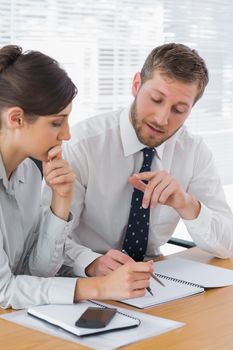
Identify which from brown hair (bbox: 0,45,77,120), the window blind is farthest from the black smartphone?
the window blind

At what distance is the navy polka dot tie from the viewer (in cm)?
239

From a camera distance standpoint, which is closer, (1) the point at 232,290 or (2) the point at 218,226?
(1) the point at 232,290

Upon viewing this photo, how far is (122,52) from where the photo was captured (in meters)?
3.99

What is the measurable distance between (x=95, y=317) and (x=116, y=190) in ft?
2.71

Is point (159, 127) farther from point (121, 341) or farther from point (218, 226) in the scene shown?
point (121, 341)

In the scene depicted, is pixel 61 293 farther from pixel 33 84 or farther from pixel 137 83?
pixel 137 83

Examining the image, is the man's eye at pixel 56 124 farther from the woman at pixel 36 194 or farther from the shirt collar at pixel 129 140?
the shirt collar at pixel 129 140

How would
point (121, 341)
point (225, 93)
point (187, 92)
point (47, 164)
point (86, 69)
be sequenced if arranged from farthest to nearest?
point (225, 93), point (86, 69), point (187, 92), point (47, 164), point (121, 341)

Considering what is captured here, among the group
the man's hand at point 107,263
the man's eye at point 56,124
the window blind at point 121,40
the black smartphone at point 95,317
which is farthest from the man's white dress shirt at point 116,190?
the window blind at point 121,40

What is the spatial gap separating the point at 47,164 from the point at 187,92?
0.64 metres

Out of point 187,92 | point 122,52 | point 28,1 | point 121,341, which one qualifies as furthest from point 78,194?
point 122,52

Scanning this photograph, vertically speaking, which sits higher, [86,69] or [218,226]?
[86,69]

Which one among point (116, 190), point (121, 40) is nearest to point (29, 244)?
point (116, 190)

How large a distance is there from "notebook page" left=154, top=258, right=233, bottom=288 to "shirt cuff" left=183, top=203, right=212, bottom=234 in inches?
5.3
